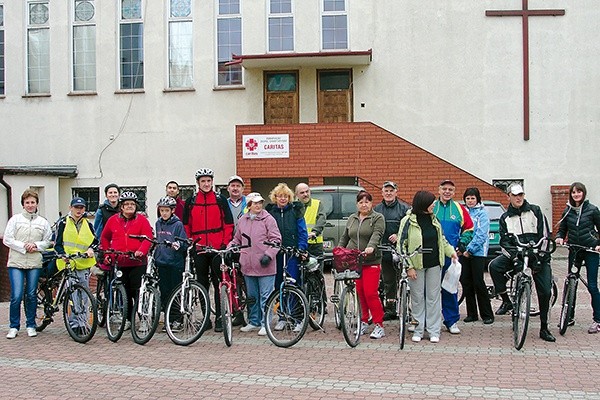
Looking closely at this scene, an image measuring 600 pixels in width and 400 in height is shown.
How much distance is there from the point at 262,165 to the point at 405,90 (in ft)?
15.5

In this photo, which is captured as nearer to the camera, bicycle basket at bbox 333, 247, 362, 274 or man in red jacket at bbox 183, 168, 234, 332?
bicycle basket at bbox 333, 247, 362, 274

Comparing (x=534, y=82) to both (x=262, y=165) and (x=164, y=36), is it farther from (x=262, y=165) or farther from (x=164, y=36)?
(x=164, y=36)

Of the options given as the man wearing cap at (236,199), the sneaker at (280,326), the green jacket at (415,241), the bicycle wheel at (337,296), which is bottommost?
the sneaker at (280,326)

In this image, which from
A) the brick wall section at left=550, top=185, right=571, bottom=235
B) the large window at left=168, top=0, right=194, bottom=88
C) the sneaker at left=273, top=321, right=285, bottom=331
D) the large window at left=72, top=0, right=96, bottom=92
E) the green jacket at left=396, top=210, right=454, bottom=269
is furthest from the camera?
the large window at left=72, top=0, right=96, bottom=92

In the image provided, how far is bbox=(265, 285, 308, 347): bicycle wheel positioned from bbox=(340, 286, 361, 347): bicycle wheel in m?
0.49

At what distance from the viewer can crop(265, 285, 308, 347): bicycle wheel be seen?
28.3 feet

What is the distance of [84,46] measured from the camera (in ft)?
73.0

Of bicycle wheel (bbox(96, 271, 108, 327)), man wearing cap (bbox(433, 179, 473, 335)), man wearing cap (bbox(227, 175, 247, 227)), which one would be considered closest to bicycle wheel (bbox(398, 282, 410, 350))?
man wearing cap (bbox(433, 179, 473, 335))

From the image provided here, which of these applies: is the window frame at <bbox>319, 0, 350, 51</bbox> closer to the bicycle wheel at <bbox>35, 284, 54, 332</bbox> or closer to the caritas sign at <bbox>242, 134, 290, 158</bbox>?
the caritas sign at <bbox>242, 134, 290, 158</bbox>

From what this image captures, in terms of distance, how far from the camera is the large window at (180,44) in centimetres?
2177

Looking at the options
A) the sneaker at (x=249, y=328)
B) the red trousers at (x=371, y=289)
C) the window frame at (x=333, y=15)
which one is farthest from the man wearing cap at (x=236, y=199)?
the window frame at (x=333, y=15)

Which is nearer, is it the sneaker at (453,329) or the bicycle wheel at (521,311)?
the bicycle wheel at (521,311)

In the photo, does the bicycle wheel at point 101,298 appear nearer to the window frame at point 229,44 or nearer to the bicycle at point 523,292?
the bicycle at point 523,292

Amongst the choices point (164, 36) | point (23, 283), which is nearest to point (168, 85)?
point (164, 36)
